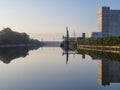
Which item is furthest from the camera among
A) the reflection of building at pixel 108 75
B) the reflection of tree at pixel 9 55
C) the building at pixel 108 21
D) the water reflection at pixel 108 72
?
the building at pixel 108 21

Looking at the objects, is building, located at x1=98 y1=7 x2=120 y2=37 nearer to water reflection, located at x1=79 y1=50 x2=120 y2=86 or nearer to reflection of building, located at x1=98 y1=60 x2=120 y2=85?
water reflection, located at x1=79 y1=50 x2=120 y2=86

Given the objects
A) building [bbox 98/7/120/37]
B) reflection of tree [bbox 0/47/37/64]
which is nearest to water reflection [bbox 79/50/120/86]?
reflection of tree [bbox 0/47/37/64]

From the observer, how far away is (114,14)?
538 feet

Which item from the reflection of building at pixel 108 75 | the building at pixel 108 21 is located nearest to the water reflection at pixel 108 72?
the reflection of building at pixel 108 75

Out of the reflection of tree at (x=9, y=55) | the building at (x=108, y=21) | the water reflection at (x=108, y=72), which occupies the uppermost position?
the building at (x=108, y=21)

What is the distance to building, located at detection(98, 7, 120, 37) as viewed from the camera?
517ft

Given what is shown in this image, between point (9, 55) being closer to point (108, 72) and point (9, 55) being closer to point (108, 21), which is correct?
point (108, 72)

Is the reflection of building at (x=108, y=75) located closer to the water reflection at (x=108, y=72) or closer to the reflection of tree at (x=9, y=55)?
the water reflection at (x=108, y=72)

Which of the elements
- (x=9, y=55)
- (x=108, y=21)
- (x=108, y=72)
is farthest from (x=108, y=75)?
(x=108, y=21)

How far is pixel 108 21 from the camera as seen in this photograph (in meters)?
161

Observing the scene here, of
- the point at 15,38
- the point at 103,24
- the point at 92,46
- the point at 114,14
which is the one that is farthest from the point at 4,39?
the point at 114,14

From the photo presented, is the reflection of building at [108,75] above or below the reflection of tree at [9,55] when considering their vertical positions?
above

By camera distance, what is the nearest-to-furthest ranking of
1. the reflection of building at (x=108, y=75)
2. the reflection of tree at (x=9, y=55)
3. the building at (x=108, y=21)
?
the reflection of building at (x=108, y=75)
the reflection of tree at (x=9, y=55)
the building at (x=108, y=21)

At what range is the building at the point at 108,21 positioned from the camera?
15750 centimetres
